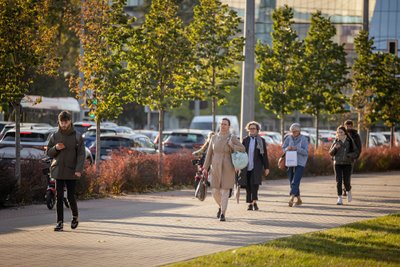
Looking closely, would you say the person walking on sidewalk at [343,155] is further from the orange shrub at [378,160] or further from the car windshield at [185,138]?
the orange shrub at [378,160]

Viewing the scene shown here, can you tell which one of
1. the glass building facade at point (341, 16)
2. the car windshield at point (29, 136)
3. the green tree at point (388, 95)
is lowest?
the car windshield at point (29, 136)

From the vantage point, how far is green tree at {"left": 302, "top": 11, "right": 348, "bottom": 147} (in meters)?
38.2

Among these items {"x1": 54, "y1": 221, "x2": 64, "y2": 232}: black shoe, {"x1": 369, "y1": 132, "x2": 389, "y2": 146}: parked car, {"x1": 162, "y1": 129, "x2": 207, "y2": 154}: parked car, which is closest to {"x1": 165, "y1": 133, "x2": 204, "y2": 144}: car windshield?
{"x1": 162, "y1": 129, "x2": 207, "y2": 154}: parked car

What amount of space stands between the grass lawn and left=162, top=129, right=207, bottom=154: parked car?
2062 centimetres

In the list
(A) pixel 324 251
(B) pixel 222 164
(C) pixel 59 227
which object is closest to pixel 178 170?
(B) pixel 222 164

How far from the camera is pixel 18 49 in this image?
19828 mm

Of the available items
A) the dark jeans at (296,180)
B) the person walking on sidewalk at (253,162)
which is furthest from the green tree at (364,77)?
the person walking on sidewalk at (253,162)

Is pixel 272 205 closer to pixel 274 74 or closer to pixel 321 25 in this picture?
pixel 274 74

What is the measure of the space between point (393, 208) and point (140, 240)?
8922 mm

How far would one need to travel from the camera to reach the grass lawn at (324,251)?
A: 11727 millimetres

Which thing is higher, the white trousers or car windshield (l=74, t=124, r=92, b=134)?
car windshield (l=74, t=124, r=92, b=134)

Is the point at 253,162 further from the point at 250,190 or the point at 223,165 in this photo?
the point at 223,165

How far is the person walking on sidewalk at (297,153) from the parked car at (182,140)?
15.3 meters

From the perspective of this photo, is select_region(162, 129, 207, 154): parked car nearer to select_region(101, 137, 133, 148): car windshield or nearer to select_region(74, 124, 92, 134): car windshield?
select_region(101, 137, 133, 148): car windshield
